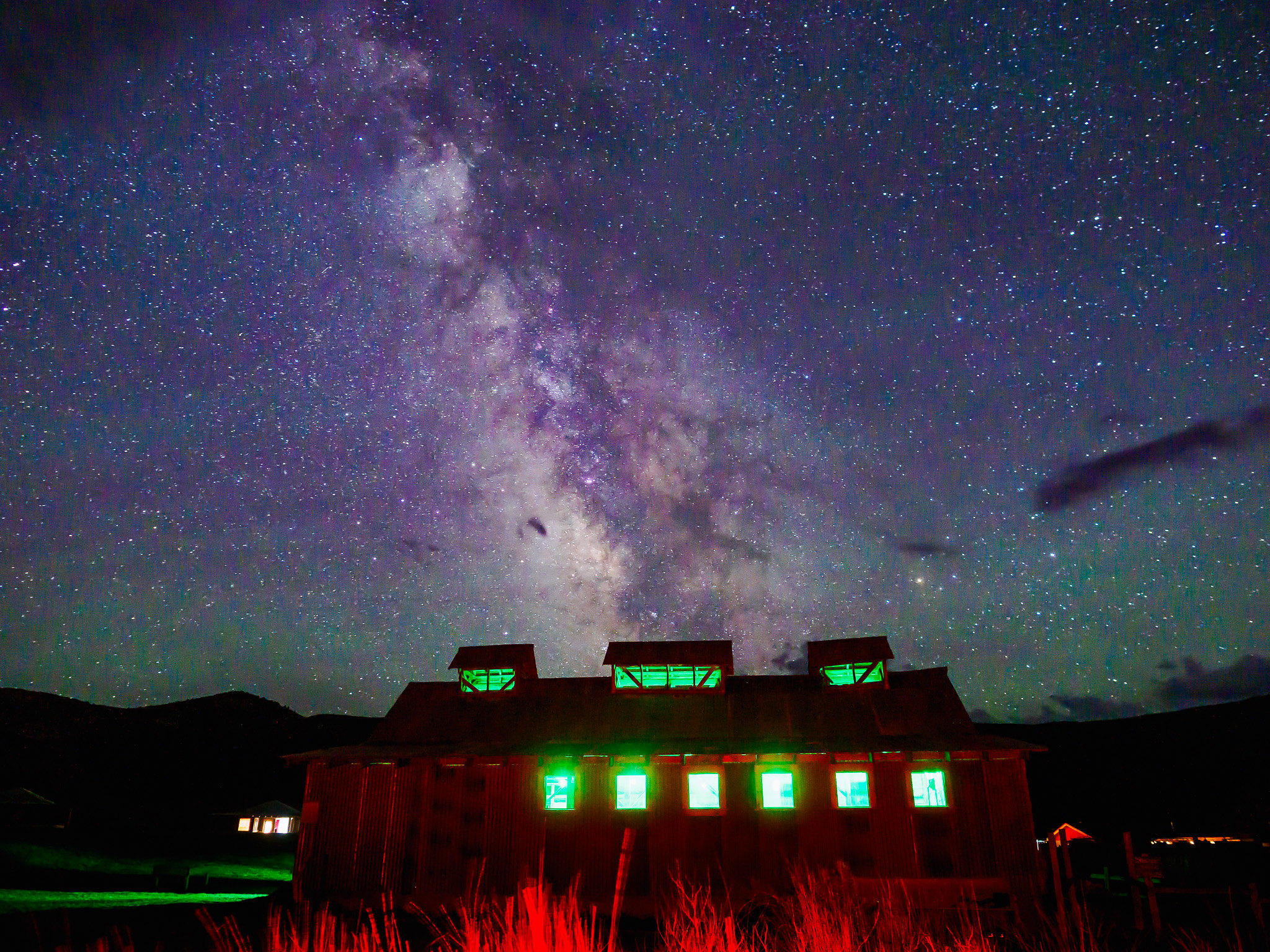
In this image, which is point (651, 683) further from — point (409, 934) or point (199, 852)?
point (199, 852)

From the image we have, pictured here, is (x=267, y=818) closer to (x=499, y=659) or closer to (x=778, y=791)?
(x=499, y=659)

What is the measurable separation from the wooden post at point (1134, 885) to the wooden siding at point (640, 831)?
13.9 feet

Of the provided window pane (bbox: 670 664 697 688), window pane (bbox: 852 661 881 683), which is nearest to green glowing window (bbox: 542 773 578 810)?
window pane (bbox: 670 664 697 688)

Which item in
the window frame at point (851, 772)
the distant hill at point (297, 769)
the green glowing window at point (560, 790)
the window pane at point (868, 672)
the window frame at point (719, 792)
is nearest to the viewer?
the window frame at point (851, 772)

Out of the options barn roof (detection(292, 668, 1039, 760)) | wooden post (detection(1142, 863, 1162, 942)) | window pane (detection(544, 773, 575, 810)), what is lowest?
wooden post (detection(1142, 863, 1162, 942))

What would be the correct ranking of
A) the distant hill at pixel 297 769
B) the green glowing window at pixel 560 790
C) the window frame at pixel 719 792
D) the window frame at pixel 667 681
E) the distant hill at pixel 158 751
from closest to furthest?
the window frame at pixel 719 792 < the green glowing window at pixel 560 790 < the window frame at pixel 667 681 < the distant hill at pixel 297 769 < the distant hill at pixel 158 751

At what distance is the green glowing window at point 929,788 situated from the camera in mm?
17828

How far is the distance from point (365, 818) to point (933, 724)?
50.4 ft

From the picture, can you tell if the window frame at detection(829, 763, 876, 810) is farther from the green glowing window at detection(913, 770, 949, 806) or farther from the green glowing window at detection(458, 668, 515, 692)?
the green glowing window at detection(458, 668, 515, 692)

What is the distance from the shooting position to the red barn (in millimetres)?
17625

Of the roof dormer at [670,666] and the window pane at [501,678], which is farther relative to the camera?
the window pane at [501,678]

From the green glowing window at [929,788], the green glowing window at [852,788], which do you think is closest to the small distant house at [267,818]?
the green glowing window at [852,788]

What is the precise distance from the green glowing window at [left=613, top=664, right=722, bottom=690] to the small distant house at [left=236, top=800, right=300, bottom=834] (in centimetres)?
2850

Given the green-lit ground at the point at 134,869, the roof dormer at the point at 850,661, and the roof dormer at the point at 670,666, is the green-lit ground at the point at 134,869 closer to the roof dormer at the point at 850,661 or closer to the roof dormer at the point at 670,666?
the roof dormer at the point at 670,666
